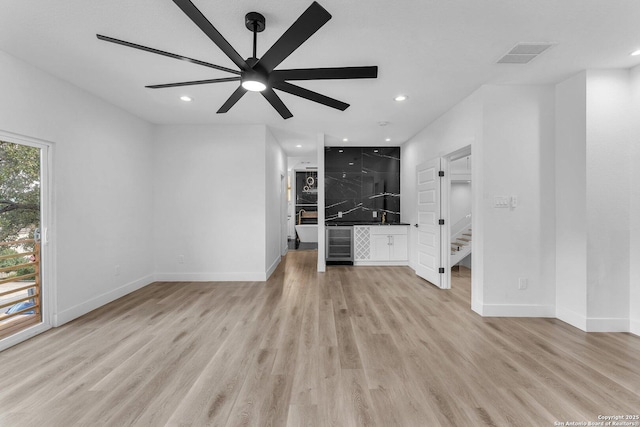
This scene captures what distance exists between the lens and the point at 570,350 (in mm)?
2363

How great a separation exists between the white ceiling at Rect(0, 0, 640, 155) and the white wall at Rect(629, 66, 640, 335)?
1.06 ft

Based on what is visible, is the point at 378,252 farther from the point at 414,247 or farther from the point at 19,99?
the point at 19,99

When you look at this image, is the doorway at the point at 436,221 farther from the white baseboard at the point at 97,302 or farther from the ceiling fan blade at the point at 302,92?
the white baseboard at the point at 97,302

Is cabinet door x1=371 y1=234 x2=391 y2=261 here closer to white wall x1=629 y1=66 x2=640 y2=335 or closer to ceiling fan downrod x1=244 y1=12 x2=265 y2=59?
white wall x1=629 y1=66 x2=640 y2=335

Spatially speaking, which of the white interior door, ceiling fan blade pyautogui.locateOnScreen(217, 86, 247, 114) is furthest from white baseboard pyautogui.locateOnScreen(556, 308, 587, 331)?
ceiling fan blade pyautogui.locateOnScreen(217, 86, 247, 114)

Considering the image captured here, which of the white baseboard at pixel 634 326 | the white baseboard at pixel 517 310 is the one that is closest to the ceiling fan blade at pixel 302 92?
the white baseboard at pixel 517 310

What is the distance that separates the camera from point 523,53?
2465mm

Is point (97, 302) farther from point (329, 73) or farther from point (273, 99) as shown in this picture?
point (329, 73)

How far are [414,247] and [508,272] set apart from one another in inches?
89.9

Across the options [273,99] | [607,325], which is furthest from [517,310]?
[273,99]

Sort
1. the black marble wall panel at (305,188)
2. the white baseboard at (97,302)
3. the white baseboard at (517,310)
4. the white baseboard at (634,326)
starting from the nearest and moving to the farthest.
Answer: the white baseboard at (634,326) < the white baseboard at (97,302) < the white baseboard at (517,310) < the black marble wall panel at (305,188)

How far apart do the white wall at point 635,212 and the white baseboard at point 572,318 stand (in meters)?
0.44

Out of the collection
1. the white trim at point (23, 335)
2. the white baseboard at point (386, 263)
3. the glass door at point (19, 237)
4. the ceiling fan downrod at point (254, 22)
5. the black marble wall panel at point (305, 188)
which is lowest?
the white trim at point (23, 335)

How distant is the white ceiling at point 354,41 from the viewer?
190 cm
